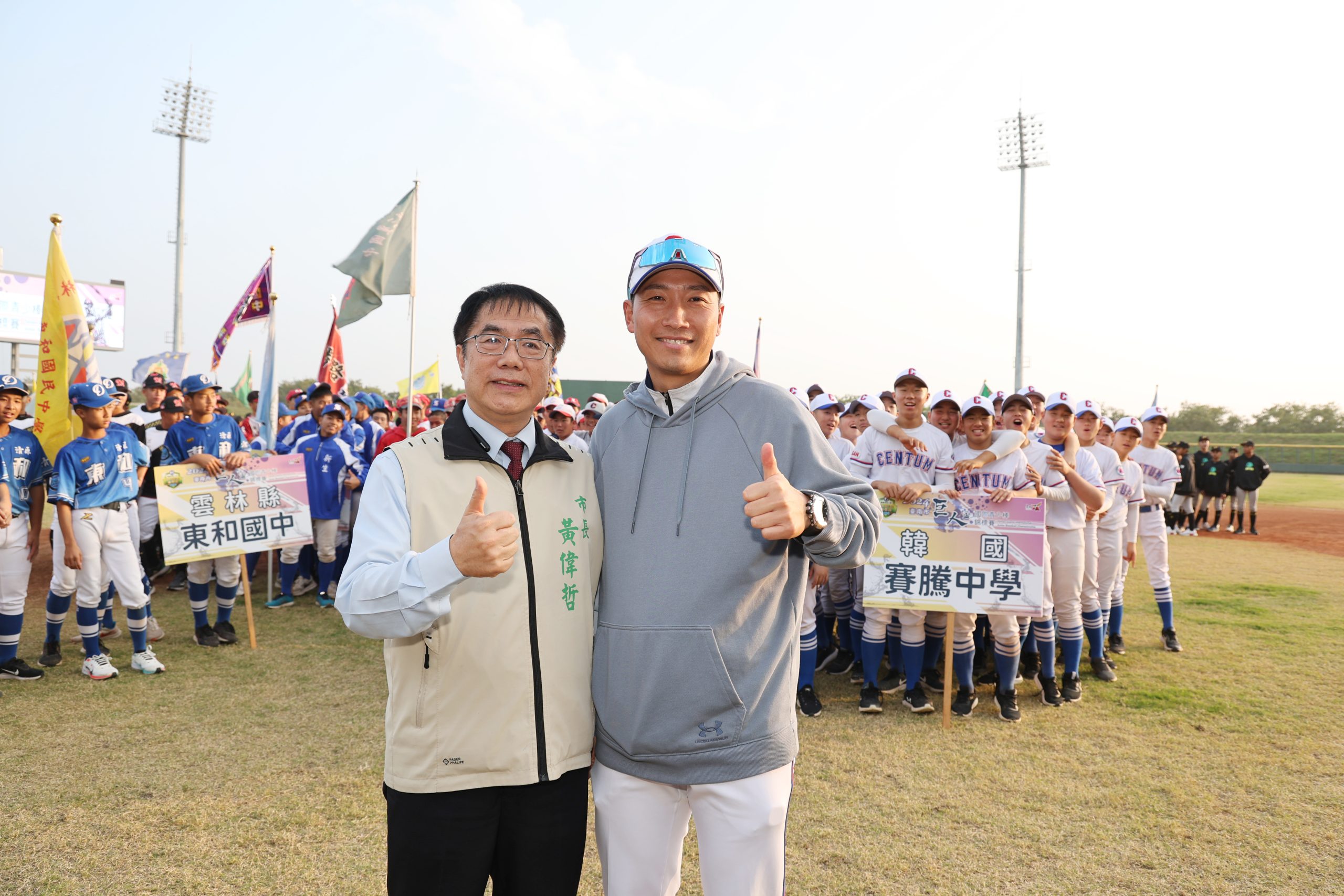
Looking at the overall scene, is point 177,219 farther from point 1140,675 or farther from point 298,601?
point 1140,675

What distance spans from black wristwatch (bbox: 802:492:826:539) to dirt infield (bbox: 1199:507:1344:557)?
57.8 ft

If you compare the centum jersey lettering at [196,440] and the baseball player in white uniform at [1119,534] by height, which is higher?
the centum jersey lettering at [196,440]

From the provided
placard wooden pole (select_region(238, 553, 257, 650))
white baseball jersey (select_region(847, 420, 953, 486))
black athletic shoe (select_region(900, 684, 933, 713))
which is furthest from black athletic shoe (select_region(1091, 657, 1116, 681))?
placard wooden pole (select_region(238, 553, 257, 650))

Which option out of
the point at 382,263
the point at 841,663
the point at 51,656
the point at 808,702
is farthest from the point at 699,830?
the point at 382,263

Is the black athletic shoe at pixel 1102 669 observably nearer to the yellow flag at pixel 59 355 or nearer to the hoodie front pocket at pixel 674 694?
the hoodie front pocket at pixel 674 694

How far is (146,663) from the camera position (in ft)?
19.9

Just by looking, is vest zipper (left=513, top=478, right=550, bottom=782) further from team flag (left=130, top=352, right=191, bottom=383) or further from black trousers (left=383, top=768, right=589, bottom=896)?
team flag (left=130, top=352, right=191, bottom=383)

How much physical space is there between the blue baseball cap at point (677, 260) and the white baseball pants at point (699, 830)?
4.62ft

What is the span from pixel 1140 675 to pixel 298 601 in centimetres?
930

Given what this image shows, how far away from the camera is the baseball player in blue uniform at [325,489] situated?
8.92 metres

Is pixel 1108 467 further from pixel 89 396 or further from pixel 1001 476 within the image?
pixel 89 396

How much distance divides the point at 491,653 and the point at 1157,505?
8.77m

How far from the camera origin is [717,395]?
2.14 meters

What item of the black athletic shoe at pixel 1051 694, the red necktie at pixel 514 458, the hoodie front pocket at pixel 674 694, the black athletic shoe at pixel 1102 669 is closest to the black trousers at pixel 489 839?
the hoodie front pocket at pixel 674 694
